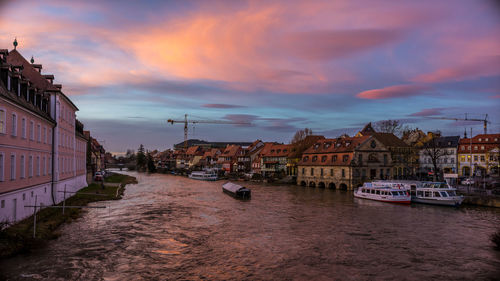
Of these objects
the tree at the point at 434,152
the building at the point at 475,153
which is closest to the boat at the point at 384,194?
the tree at the point at 434,152

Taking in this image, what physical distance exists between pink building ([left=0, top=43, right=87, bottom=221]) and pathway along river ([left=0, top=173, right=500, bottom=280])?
400cm

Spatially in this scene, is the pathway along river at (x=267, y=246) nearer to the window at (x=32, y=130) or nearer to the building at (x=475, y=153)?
the window at (x=32, y=130)

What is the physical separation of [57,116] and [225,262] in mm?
23600

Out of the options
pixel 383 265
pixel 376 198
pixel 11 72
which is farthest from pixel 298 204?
pixel 11 72

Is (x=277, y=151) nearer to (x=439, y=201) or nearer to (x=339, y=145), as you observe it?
(x=339, y=145)

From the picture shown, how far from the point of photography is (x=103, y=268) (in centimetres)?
1833

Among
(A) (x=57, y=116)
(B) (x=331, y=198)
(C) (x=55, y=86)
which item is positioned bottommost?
(B) (x=331, y=198)

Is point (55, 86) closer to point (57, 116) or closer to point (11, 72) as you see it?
point (57, 116)

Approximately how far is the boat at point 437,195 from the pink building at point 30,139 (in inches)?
1715

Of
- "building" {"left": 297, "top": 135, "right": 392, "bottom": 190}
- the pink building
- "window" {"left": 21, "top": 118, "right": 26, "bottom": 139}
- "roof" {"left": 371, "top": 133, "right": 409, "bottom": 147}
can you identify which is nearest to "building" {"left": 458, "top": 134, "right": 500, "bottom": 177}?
"roof" {"left": 371, "top": 133, "right": 409, "bottom": 147}

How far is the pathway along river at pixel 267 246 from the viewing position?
60.1ft

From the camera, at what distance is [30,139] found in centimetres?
2620

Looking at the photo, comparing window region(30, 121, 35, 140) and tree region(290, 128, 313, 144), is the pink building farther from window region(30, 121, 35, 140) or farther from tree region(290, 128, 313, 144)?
tree region(290, 128, 313, 144)

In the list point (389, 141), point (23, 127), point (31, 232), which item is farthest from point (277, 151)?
point (31, 232)
